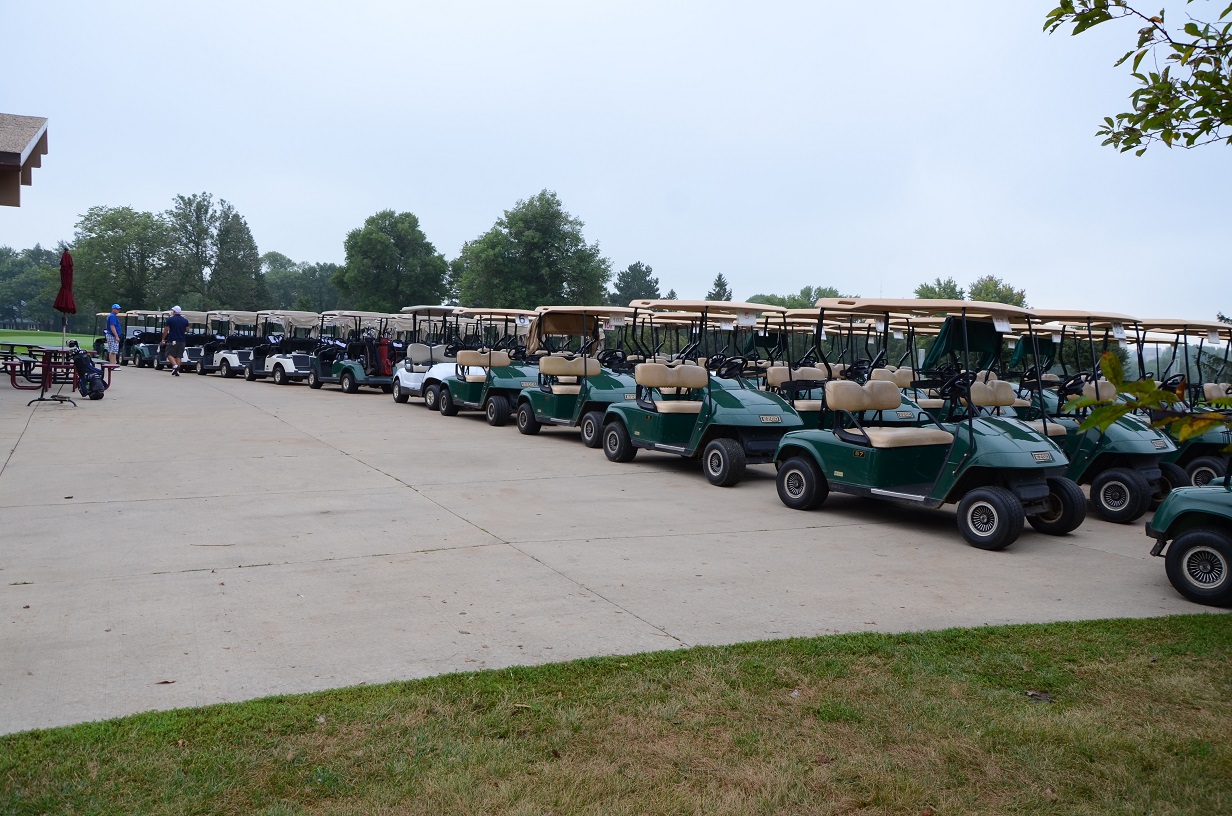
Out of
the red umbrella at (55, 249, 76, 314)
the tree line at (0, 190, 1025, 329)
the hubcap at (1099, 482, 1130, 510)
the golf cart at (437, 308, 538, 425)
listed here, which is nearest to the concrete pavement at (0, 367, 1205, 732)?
the hubcap at (1099, 482, 1130, 510)

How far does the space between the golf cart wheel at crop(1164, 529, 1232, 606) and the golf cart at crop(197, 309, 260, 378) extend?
23.3 meters

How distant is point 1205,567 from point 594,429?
7.83 metres

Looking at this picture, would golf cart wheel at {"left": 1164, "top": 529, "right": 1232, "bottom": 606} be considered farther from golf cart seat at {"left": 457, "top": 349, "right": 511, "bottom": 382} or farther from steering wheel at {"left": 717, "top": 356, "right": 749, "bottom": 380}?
golf cart seat at {"left": 457, "top": 349, "right": 511, "bottom": 382}

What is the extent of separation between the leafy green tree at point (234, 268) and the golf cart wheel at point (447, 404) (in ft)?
204

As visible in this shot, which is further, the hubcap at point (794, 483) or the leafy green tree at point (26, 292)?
the leafy green tree at point (26, 292)

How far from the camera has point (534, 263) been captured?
159 feet

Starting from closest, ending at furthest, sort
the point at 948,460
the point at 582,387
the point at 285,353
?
the point at 948,460, the point at 582,387, the point at 285,353

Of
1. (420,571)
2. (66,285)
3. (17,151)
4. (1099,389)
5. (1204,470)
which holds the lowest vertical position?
(420,571)

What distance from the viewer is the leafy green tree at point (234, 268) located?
7325 cm

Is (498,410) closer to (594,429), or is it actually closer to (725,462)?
(594,429)

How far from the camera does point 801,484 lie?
8430 millimetres

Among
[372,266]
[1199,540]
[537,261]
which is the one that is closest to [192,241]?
[372,266]

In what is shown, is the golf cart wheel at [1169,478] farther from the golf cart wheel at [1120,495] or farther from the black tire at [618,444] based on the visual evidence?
the black tire at [618,444]

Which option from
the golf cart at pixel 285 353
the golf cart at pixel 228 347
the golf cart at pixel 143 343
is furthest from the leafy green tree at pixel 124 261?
the golf cart at pixel 285 353
